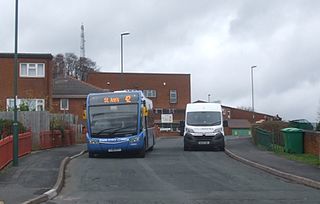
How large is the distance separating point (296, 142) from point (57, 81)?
3932 centimetres

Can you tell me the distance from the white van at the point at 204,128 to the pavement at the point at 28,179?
10614 mm

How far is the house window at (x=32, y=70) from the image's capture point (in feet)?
153

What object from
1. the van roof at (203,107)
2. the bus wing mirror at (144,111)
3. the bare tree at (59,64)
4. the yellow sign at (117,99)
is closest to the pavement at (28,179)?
the yellow sign at (117,99)

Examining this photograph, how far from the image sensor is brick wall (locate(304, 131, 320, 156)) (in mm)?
26484

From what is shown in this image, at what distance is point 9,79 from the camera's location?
156 feet

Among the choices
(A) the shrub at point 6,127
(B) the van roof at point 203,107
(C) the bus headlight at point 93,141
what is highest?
(B) the van roof at point 203,107

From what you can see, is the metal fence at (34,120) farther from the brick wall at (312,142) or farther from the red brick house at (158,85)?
the red brick house at (158,85)

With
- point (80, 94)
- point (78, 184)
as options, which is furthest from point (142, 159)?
point (80, 94)

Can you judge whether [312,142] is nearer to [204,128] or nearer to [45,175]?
[204,128]

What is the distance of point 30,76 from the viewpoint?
4694 centimetres

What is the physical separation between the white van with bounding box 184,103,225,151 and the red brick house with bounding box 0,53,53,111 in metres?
16.1

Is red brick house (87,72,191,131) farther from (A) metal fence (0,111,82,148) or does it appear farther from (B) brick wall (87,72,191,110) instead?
(A) metal fence (0,111,82,148)

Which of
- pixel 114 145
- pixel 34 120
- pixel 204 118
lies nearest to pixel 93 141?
pixel 114 145

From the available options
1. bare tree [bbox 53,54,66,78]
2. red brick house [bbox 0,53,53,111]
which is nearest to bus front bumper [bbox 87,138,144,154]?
red brick house [bbox 0,53,53,111]
